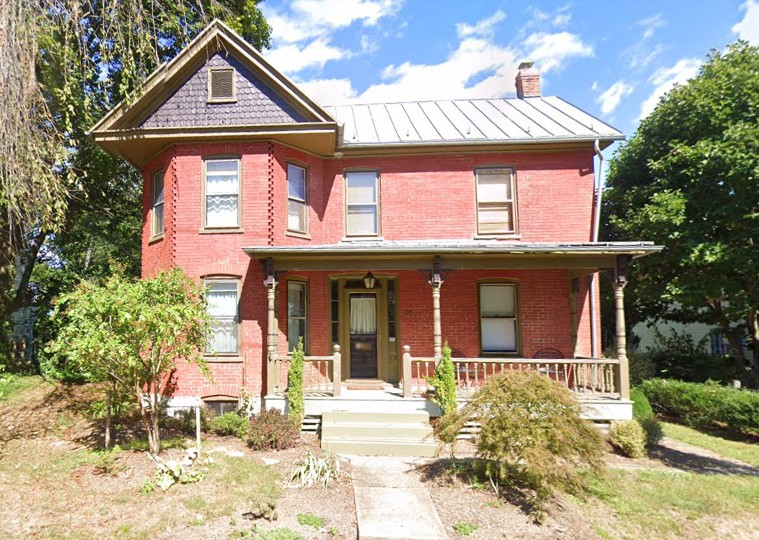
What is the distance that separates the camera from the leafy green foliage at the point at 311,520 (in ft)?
16.7

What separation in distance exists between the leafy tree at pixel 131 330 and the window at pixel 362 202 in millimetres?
5167

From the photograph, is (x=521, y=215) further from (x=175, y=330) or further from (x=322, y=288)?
(x=175, y=330)

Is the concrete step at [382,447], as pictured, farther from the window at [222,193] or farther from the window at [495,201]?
the window at [495,201]

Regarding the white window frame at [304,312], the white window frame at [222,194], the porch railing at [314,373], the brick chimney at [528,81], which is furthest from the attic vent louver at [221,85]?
the brick chimney at [528,81]

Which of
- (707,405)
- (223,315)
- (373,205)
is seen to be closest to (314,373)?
(223,315)

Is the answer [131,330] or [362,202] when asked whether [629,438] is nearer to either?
[362,202]

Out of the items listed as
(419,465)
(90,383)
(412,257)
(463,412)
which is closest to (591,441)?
A: (463,412)

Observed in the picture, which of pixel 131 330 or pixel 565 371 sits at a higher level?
pixel 131 330

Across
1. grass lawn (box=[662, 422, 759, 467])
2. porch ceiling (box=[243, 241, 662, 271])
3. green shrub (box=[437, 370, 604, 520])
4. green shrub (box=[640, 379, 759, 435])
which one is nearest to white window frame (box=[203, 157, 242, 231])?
porch ceiling (box=[243, 241, 662, 271])

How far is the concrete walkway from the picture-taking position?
4.99 meters

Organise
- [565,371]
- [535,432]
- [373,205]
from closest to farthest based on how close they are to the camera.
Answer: [535,432] → [565,371] → [373,205]

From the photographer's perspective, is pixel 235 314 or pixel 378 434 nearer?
pixel 378 434

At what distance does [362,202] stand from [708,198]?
10273 mm

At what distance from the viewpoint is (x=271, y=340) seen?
30.2 ft
